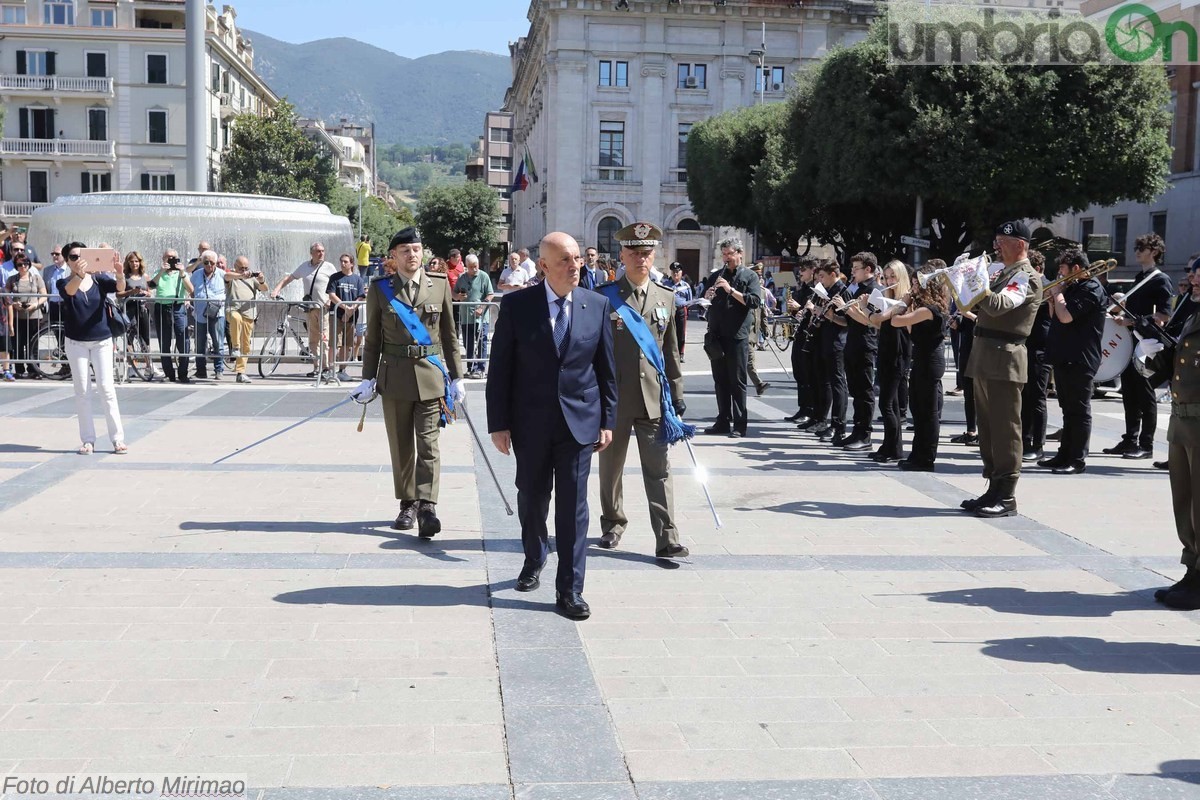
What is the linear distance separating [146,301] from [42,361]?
1.61 m

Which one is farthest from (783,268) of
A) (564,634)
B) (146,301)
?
(564,634)

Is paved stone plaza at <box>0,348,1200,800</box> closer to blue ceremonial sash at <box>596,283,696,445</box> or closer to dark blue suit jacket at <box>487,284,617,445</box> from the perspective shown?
blue ceremonial sash at <box>596,283,696,445</box>

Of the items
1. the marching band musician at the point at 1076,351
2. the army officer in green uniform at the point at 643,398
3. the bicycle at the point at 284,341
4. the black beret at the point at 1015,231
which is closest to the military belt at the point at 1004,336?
the black beret at the point at 1015,231

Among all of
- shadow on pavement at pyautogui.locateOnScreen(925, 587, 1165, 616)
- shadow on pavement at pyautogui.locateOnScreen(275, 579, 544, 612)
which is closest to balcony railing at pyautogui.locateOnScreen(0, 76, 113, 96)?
shadow on pavement at pyautogui.locateOnScreen(275, 579, 544, 612)

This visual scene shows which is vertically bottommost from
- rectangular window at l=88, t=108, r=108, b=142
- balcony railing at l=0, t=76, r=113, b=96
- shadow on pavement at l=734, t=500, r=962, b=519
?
shadow on pavement at l=734, t=500, r=962, b=519

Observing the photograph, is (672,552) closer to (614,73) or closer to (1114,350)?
(1114,350)

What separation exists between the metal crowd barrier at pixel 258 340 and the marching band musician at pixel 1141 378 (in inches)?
333

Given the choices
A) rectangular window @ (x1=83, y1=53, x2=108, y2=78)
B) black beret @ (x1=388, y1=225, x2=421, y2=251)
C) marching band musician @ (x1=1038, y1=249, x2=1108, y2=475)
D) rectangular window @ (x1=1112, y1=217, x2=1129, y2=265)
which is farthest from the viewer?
rectangular window @ (x1=83, y1=53, x2=108, y2=78)

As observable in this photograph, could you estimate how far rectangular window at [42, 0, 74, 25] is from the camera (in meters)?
66.6

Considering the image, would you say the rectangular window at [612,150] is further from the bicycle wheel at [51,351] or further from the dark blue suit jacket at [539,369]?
the dark blue suit jacket at [539,369]

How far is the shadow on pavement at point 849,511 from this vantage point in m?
8.81

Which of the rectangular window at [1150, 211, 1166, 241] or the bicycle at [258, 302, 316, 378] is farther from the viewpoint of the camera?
the rectangular window at [1150, 211, 1166, 241]

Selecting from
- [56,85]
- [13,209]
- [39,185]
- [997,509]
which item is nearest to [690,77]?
[56,85]

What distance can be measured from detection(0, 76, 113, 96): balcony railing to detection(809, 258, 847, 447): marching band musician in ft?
204
